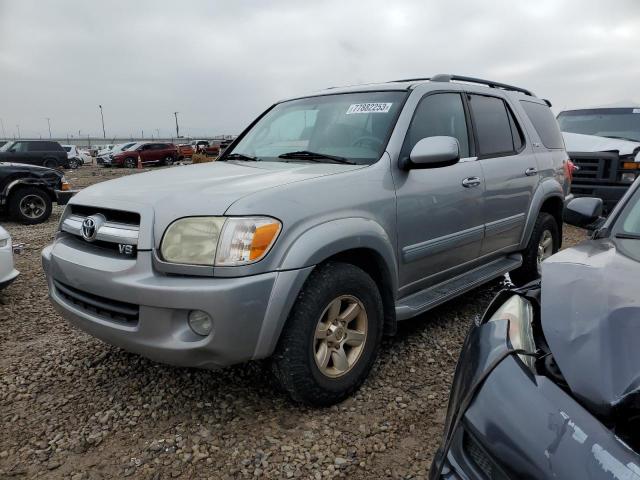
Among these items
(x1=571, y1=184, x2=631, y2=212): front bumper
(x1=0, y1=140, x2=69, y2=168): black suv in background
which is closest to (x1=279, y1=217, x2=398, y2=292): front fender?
(x1=571, y1=184, x2=631, y2=212): front bumper

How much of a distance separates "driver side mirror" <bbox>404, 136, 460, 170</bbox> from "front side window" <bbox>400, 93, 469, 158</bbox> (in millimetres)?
171

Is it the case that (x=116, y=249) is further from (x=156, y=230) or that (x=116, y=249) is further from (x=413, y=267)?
(x=413, y=267)

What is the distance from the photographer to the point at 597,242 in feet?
6.98

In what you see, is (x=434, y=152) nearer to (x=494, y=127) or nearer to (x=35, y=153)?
(x=494, y=127)

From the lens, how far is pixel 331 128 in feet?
10.4

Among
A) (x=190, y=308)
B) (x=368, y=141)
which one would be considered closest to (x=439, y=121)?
(x=368, y=141)

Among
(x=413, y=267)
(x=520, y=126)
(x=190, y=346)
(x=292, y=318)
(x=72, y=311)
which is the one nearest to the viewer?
(x=190, y=346)

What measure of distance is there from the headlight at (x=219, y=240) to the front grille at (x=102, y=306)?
0.34m

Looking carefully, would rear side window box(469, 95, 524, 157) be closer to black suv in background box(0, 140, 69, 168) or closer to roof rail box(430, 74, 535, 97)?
roof rail box(430, 74, 535, 97)

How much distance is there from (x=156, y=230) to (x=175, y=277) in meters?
0.24

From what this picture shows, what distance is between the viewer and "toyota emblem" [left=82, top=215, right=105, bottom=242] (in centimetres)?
241

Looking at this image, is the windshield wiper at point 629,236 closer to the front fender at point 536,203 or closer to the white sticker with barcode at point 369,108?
the white sticker with barcode at point 369,108

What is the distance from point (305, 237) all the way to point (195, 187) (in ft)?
2.10

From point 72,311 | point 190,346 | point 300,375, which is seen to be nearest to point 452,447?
point 300,375
